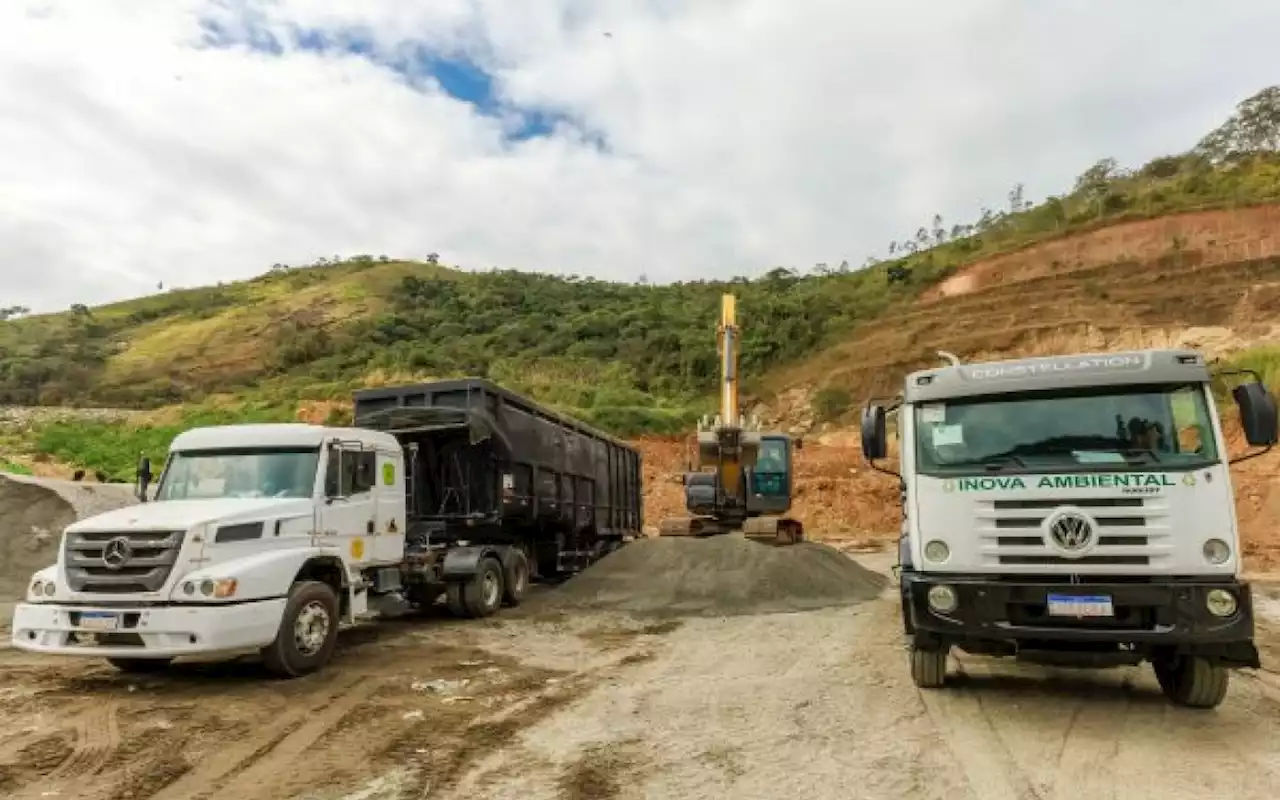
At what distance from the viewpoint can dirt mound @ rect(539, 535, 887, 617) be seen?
1373cm

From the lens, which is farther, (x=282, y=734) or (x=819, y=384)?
(x=819, y=384)

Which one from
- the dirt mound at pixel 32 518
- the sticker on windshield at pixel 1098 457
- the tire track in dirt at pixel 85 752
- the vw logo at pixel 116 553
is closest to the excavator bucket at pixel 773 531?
the sticker on windshield at pixel 1098 457

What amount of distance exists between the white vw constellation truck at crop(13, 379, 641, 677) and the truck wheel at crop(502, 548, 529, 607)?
32mm

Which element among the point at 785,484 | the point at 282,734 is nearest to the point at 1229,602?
the point at 282,734

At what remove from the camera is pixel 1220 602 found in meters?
5.88

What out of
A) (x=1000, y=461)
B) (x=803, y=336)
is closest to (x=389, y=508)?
(x=1000, y=461)

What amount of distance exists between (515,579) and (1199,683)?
9.15 m

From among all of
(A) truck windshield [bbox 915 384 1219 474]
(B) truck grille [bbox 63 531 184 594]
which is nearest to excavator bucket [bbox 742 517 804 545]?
(A) truck windshield [bbox 915 384 1219 474]

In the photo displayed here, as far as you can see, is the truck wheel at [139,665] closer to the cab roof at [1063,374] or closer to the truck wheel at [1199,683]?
the cab roof at [1063,374]

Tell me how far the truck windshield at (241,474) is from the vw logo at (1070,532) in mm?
6970

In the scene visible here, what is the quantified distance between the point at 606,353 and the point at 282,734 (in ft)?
148

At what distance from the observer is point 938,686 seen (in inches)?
291

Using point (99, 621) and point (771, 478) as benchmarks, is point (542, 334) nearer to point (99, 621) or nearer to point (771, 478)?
point (771, 478)

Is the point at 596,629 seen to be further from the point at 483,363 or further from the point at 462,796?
the point at 483,363
